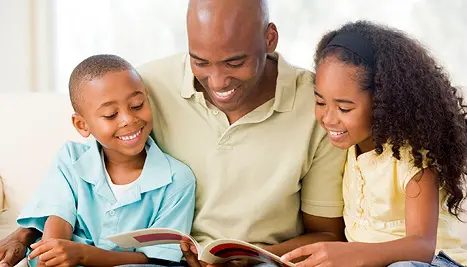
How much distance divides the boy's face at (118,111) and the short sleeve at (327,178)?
17.3 inches

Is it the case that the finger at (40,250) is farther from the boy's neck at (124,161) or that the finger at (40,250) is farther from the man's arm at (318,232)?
the man's arm at (318,232)

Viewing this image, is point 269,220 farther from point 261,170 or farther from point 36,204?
point 36,204

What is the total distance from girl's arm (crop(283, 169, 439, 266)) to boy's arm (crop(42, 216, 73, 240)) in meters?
0.61

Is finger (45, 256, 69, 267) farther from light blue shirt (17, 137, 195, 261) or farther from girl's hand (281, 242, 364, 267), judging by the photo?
girl's hand (281, 242, 364, 267)

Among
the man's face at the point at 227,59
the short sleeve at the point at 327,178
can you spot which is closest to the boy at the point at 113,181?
the man's face at the point at 227,59

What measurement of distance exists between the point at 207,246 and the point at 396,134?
1.59 feet

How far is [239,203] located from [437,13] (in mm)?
1822

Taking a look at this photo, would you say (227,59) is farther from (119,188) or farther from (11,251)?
(11,251)

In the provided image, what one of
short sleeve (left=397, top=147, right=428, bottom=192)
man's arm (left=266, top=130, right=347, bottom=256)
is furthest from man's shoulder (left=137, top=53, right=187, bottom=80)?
short sleeve (left=397, top=147, right=428, bottom=192)

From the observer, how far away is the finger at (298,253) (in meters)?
1.58

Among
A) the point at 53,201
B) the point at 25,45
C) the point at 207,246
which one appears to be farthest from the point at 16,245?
the point at 25,45

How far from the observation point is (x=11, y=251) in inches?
72.9

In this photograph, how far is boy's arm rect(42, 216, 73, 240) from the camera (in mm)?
1867

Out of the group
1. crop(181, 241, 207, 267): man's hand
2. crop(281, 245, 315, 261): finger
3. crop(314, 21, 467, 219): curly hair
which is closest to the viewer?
crop(281, 245, 315, 261): finger
